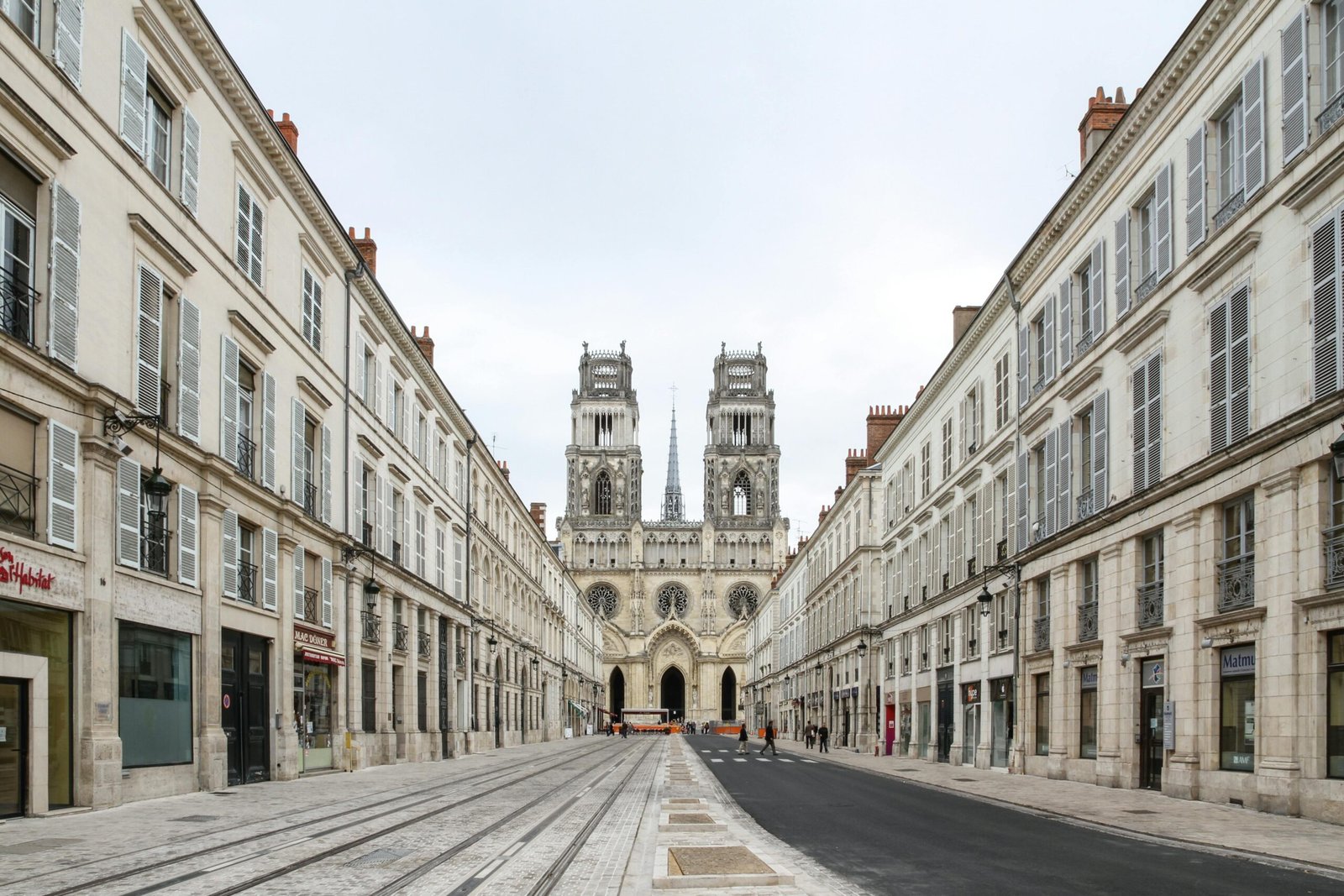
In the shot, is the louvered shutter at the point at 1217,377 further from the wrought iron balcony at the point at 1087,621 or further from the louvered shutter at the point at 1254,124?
the wrought iron balcony at the point at 1087,621

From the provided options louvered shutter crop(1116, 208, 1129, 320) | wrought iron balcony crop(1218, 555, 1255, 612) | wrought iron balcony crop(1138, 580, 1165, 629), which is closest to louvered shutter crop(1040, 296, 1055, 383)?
louvered shutter crop(1116, 208, 1129, 320)

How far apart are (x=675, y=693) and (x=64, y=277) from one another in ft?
402

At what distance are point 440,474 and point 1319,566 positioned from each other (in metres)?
33.4

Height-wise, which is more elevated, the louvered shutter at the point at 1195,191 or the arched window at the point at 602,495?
the louvered shutter at the point at 1195,191

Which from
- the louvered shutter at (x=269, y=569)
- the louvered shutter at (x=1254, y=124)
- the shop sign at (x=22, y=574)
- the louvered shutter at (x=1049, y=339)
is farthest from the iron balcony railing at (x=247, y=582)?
the louvered shutter at (x=1254, y=124)

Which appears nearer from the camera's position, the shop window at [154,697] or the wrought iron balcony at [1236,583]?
the shop window at [154,697]

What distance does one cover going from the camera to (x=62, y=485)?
17.4m

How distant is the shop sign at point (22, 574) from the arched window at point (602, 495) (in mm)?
121715

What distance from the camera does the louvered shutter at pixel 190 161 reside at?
22391mm

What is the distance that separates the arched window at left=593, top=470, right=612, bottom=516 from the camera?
139 metres

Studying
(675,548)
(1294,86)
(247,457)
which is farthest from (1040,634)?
(675,548)

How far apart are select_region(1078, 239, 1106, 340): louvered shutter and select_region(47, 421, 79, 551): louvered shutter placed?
2021cm

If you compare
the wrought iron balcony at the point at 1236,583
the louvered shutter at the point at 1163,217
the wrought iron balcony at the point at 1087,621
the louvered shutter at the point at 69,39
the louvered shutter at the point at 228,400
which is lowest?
the wrought iron balcony at the point at 1087,621

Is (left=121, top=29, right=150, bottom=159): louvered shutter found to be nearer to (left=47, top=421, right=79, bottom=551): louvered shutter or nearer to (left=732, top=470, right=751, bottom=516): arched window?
(left=47, top=421, right=79, bottom=551): louvered shutter
